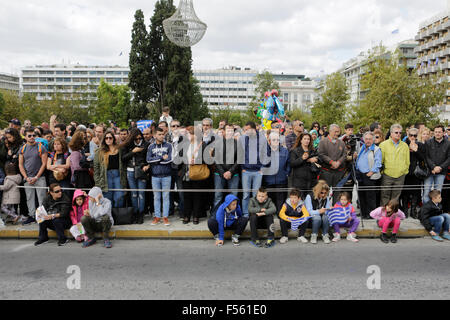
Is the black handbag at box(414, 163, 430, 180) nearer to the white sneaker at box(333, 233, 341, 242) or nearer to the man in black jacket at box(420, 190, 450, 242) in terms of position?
the man in black jacket at box(420, 190, 450, 242)

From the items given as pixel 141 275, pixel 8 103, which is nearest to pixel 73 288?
pixel 141 275

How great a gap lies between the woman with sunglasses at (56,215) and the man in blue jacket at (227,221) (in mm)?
2841

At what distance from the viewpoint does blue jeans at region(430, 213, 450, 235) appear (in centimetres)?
679

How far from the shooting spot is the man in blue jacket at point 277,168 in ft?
23.9

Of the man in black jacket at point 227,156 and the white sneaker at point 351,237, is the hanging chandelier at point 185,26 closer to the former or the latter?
the man in black jacket at point 227,156

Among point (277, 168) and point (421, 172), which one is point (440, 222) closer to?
point (421, 172)

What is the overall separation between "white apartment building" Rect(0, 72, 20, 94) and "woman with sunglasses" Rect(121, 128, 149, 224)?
552 feet

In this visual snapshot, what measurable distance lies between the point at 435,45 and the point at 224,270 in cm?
7829

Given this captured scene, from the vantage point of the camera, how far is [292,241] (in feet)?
22.0

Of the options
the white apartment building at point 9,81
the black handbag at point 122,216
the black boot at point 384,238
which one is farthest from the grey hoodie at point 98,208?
the white apartment building at point 9,81

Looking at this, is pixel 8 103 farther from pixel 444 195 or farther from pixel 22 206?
pixel 444 195

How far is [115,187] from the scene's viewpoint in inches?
295

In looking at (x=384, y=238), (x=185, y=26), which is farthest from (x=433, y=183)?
(x=185, y=26)

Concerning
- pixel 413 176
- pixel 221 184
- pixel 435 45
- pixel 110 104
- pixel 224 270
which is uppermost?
pixel 435 45
